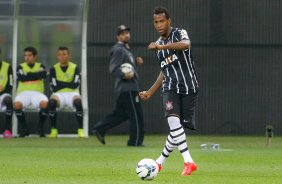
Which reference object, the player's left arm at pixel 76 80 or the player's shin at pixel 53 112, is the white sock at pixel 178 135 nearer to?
the player's shin at pixel 53 112

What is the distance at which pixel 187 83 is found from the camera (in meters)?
13.8

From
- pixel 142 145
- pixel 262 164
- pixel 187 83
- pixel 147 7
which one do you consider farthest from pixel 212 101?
pixel 187 83

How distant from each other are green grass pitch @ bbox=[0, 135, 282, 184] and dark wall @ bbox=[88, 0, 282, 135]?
6.35 feet

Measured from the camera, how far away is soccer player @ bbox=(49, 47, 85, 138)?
23516 millimetres

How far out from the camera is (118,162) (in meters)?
15.9

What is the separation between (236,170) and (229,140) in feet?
29.7

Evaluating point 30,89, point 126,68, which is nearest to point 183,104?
point 126,68

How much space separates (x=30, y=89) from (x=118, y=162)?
27.2 ft

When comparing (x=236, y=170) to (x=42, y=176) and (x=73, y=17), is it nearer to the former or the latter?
(x=42, y=176)

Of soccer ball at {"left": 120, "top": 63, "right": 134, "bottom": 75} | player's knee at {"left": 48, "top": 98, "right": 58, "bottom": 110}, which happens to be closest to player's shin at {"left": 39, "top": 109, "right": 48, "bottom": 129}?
player's knee at {"left": 48, "top": 98, "right": 58, "bottom": 110}

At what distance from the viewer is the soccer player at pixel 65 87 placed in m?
23.5

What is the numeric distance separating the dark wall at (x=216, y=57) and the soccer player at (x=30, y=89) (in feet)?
5.56

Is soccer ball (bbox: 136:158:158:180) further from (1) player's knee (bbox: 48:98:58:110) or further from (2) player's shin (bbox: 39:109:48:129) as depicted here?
(2) player's shin (bbox: 39:109:48:129)

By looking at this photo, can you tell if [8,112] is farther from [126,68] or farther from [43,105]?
[126,68]
